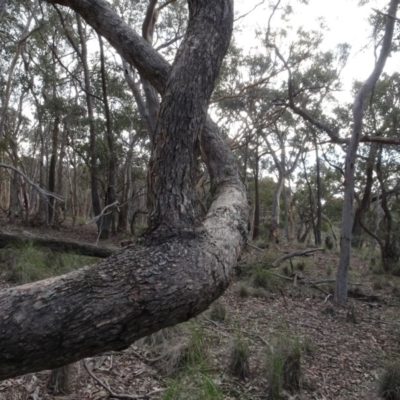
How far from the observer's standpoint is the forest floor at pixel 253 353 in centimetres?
345

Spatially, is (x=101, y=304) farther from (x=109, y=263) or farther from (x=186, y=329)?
(x=186, y=329)

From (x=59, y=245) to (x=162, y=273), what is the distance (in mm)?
7064

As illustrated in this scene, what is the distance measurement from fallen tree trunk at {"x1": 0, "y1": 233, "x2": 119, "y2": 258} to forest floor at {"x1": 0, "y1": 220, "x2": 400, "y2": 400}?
1492 millimetres

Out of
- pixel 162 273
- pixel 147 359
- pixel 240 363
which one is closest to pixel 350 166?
pixel 240 363

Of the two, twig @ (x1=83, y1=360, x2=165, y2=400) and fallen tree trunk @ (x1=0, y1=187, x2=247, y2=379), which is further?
twig @ (x1=83, y1=360, x2=165, y2=400)

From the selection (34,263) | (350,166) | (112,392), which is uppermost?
(350,166)

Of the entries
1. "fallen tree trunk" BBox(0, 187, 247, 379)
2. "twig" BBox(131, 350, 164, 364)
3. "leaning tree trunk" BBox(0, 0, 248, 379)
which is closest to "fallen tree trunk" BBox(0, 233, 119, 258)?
"twig" BBox(131, 350, 164, 364)

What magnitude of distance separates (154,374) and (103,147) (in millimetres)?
10917

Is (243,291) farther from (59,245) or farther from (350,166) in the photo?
(59,245)

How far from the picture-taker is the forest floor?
345cm

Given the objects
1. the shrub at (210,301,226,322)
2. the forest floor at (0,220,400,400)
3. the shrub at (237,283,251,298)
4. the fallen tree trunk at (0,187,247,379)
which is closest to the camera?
the fallen tree trunk at (0,187,247,379)

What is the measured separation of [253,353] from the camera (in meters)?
4.49

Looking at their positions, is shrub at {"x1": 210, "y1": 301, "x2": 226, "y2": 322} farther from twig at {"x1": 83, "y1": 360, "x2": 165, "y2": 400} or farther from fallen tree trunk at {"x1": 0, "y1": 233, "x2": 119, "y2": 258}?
fallen tree trunk at {"x1": 0, "y1": 233, "x2": 119, "y2": 258}

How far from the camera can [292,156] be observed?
22.4 metres
